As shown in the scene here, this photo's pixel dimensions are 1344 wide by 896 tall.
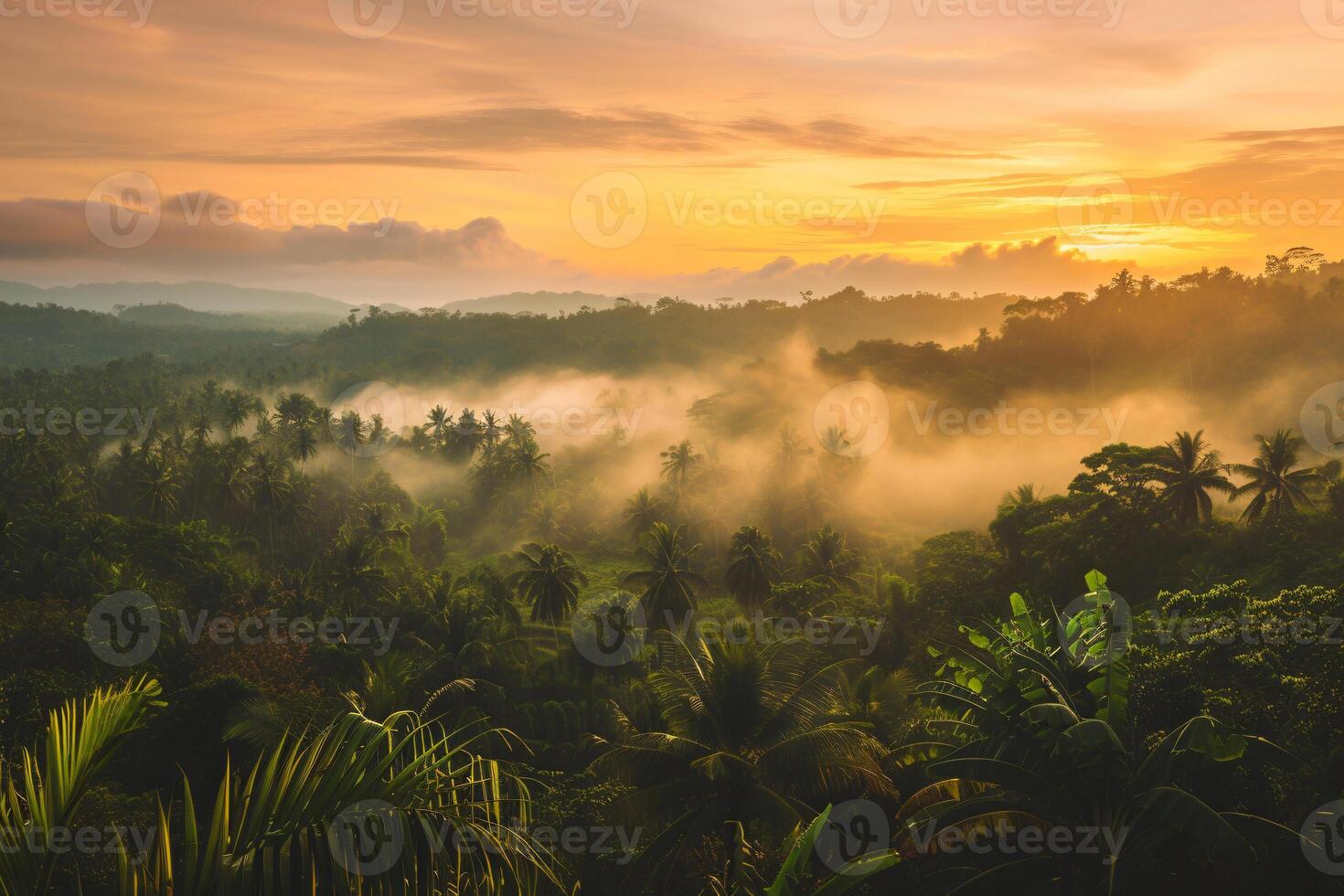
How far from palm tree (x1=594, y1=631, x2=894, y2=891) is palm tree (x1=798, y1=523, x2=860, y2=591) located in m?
33.5

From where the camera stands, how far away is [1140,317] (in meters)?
99.1

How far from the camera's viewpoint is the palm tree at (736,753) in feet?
61.8

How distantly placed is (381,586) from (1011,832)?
46646 mm

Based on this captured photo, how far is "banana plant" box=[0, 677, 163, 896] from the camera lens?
587 cm

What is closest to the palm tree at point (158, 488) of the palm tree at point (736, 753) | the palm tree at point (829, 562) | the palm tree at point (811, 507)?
the palm tree at point (829, 562)

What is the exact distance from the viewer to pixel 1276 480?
4328 centimetres

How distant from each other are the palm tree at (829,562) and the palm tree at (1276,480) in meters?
21.6

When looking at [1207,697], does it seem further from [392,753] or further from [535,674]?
[535,674]

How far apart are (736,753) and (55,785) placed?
15.8 metres

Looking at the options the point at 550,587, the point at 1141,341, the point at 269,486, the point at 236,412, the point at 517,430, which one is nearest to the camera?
the point at 550,587

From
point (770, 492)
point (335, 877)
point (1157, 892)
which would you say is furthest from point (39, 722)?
point (770, 492)

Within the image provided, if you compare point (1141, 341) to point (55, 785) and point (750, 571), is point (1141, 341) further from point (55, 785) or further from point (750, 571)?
point (55, 785)

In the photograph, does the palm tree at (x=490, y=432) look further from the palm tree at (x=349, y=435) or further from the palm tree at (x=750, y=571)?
the palm tree at (x=750, y=571)

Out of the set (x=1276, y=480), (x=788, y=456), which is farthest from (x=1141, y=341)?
(x=1276, y=480)
